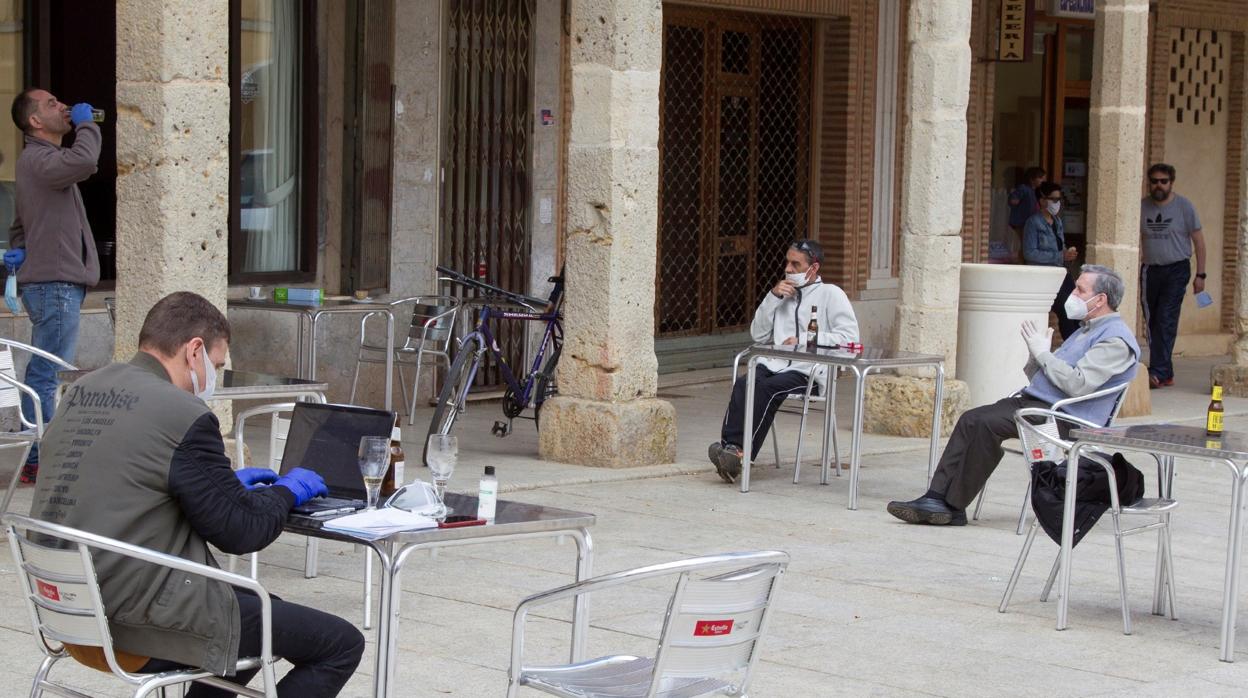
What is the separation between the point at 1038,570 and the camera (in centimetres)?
745

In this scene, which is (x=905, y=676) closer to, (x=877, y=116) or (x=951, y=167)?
(x=951, y=167)

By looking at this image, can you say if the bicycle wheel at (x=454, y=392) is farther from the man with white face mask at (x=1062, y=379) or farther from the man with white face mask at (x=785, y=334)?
the man with white face mask at (x=1062, y=379)

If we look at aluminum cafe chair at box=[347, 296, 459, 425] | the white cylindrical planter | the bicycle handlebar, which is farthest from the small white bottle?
the white cylindrical planter

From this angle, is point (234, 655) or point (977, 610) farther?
point (977, 610)

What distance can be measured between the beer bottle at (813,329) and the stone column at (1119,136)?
3431 millimetres

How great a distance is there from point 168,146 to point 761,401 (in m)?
3.13

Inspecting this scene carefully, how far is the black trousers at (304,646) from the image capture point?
13.2 feet

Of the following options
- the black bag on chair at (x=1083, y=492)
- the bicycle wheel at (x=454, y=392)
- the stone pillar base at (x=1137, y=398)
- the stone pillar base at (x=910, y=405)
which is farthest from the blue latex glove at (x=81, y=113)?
the stone pillar base at (x=1137, y=398)

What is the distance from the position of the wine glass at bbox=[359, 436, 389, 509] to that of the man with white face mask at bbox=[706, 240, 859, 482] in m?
4.69

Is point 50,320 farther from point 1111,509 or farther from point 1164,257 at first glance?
point 1164,257

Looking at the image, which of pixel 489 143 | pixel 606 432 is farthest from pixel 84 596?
pixel 489 143

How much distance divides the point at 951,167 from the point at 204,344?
24.8 ft

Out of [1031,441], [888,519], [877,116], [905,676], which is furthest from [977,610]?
[877,116]

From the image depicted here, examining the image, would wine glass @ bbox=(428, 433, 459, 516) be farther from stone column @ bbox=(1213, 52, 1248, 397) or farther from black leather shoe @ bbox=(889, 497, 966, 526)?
stone column @ bbox=(1213, 52, 1248, 397)
